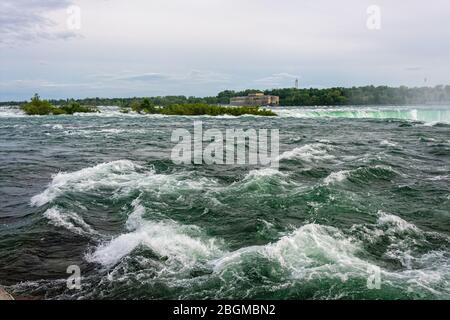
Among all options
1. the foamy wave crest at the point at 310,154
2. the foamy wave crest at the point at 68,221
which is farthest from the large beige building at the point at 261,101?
the foamy wave crest at the point at 68,221

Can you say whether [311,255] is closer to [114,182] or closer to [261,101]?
[114,182]

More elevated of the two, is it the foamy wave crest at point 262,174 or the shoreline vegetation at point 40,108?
the shoreline vegetation at point 40,108

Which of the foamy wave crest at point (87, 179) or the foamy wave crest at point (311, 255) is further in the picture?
the foamy wave crest at point (87, 179)


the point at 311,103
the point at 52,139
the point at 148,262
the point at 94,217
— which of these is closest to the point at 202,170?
the point at 94,217

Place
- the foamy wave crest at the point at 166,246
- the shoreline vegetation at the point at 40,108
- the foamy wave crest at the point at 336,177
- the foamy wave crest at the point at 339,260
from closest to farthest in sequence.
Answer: the foamy wave crest at the point at 339,260 → the foamy wave crest at the point at 166,246 → the foamy wave crest at the point at 336,177 → the shoreline vegetation at the point at 40,108

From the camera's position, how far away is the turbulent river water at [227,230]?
7711mm

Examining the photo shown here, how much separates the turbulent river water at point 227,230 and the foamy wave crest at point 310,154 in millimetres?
1177

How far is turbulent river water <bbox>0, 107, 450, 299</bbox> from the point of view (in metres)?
7.71

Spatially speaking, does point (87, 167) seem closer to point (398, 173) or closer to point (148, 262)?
point (148, 262)

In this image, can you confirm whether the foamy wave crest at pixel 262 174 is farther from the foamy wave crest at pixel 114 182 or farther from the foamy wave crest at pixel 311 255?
the foamy wave crest at pixel 311 255

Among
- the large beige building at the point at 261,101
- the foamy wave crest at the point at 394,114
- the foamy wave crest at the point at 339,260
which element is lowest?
the foamy wave crest at the point at 339,260

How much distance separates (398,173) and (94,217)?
12.5 metres

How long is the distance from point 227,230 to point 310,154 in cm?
1325
